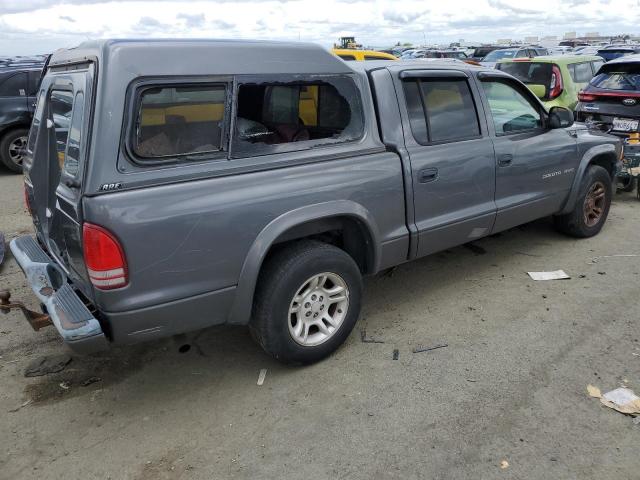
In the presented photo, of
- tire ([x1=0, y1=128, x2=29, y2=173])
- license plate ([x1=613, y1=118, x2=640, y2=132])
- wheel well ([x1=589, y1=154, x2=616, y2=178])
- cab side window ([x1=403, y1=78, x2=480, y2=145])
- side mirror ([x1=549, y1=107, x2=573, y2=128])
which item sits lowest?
tire ([x1=0, y1=128, x2=29, y2=173])

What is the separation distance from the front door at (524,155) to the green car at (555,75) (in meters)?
4.78

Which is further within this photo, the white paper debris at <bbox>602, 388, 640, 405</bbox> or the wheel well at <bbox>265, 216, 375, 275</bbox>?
the wheel well at <bbox>265, 216, 375, 275</bbox>

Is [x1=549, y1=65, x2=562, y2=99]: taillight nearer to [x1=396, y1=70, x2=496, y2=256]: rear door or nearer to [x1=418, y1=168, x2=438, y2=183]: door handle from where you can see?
[x1=396, y1=70, x2=496, y2=256]: rear door

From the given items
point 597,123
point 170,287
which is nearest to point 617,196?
point 597,123

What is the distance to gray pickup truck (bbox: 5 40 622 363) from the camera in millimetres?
2562

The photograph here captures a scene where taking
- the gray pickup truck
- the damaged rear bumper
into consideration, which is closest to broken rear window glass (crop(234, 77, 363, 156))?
the gray pickup truck

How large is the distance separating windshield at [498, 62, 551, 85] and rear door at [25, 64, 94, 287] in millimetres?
8461

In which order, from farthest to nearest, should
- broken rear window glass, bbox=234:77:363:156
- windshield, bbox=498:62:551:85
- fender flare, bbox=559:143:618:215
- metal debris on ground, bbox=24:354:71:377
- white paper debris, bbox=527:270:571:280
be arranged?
windshield, bbox=498:62:551:85 < fender flare, bbox=559:143:618:215 < white paper debris, bbox=527:270:571:280 < metal debris on ground, bbox=24:354:71:377 < broken rear window glass, bbox=234:77:363:156

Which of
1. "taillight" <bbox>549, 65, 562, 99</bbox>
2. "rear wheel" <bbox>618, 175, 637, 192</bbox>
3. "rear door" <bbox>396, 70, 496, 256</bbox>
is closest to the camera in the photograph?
"rear door" <bbox>396, 70, 496, 256</bbox>

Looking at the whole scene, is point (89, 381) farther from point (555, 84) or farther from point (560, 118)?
point (555, 84)

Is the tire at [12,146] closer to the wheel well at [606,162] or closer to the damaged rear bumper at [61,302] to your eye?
the damaged rear bumper at [61,302]

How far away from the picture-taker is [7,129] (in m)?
8.91

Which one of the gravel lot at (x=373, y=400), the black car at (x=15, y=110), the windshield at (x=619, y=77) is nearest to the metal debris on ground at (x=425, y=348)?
the gravel lot at (x=373, y=400)

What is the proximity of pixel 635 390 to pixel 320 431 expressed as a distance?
71.8 inches
